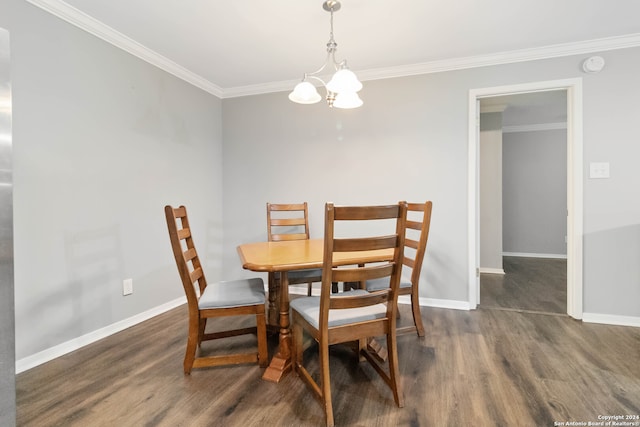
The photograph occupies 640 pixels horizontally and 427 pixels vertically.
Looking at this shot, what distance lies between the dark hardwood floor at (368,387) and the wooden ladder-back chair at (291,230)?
0.49 m

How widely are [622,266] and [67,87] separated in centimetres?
431

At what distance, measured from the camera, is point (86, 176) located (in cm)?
227

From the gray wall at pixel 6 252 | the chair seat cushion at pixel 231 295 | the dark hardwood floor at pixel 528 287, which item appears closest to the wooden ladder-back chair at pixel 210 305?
the chair seat cushion at pixel 231 295

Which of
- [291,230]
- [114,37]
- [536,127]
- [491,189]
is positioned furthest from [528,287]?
[114,37]

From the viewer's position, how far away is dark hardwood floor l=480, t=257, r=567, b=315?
3051 mm

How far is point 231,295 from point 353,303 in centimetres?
83

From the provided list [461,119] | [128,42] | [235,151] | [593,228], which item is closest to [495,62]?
[461,119]

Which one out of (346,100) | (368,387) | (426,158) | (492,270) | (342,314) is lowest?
(368,387)

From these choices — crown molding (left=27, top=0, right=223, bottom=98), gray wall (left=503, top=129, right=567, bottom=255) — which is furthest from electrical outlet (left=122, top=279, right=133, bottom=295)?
gray wall (left=503, top=129, right=567, bottom=255)

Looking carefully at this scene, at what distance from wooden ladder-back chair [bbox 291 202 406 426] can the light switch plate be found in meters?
2.22

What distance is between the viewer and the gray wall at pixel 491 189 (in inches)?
169

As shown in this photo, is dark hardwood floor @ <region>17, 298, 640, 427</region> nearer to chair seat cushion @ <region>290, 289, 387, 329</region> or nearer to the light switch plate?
chair seat cushion @ <region>290, 289, 387, 329</region>

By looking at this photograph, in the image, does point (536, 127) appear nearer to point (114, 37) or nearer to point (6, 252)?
point (114, 37)

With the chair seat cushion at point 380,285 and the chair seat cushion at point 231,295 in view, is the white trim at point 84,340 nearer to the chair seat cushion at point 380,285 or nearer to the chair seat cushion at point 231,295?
the chair seat cushion at point 231,295
